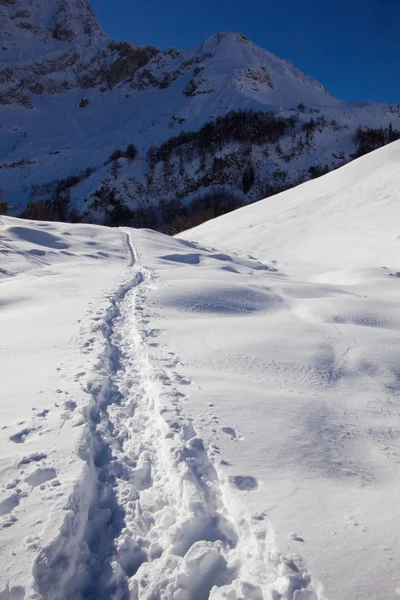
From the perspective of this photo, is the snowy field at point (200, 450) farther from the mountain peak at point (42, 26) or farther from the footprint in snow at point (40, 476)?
the mountain peak at point (42, 26)

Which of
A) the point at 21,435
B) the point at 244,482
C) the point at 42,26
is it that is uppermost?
the point at 42,26

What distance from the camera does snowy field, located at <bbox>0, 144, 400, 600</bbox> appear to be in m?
2.11

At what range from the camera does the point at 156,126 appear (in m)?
96.2

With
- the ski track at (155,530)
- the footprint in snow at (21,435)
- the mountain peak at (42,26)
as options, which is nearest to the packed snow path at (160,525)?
the ski track at (155,530)

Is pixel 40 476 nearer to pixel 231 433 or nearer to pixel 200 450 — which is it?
pixel 200 450

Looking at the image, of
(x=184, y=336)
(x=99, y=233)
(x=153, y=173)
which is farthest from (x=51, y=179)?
(x=184, y=336)

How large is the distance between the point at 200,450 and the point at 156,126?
10427 cm

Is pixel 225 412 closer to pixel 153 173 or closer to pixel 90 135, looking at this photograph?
pixel 153 173

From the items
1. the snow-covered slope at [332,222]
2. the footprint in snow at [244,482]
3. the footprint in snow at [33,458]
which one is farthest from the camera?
the snow-covered slope at [332,222]

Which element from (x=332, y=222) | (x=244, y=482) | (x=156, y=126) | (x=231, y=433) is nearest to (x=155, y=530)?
(x=244, y=482)

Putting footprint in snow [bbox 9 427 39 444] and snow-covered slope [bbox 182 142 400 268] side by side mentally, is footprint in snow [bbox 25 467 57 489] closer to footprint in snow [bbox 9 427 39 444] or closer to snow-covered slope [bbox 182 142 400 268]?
footprint in snow [bbox 9 427 39 444]

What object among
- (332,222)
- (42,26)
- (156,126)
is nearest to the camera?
(332,222)

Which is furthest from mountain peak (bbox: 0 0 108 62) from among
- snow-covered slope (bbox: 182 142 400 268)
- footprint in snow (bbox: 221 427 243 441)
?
footprint in snow (bbox: 221 427 243 441)

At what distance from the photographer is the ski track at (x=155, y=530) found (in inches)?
80.7
